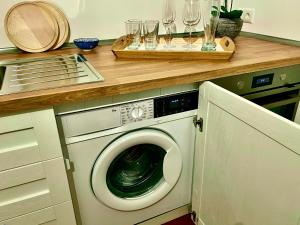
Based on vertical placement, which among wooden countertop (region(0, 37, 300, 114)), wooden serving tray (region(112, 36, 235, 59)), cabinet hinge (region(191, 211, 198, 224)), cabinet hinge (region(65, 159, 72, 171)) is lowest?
cabinet hinge (region(191, 211, 198, 224))

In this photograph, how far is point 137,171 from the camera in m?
1.27

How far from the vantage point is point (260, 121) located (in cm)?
73

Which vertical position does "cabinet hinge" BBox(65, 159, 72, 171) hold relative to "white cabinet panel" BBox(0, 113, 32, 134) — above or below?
below

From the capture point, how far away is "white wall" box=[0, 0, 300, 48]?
1.32 m

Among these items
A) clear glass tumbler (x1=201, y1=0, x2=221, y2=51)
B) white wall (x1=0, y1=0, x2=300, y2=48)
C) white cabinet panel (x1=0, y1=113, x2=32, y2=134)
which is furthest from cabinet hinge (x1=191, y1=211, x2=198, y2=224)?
white wall (x1=0, y1=0, x2=300, y2=48)

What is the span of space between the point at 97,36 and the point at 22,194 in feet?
3.02

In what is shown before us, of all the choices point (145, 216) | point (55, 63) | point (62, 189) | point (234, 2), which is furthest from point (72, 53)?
point (234, 2)

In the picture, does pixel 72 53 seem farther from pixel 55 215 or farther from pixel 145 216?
pixel 145 216

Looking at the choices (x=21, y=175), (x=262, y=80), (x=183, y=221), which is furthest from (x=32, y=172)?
(x=262, y=80)

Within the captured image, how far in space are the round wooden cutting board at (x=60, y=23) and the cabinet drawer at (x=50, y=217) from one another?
2.64ft

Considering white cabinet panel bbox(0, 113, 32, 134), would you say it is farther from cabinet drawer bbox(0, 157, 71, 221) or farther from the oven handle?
the oven handle

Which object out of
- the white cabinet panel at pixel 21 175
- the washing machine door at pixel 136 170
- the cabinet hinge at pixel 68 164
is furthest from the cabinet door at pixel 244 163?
the white cabinet panel at pixel 21 175

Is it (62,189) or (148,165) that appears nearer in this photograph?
(62,189)

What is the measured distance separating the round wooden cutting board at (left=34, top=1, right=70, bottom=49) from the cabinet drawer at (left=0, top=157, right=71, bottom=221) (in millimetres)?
709
